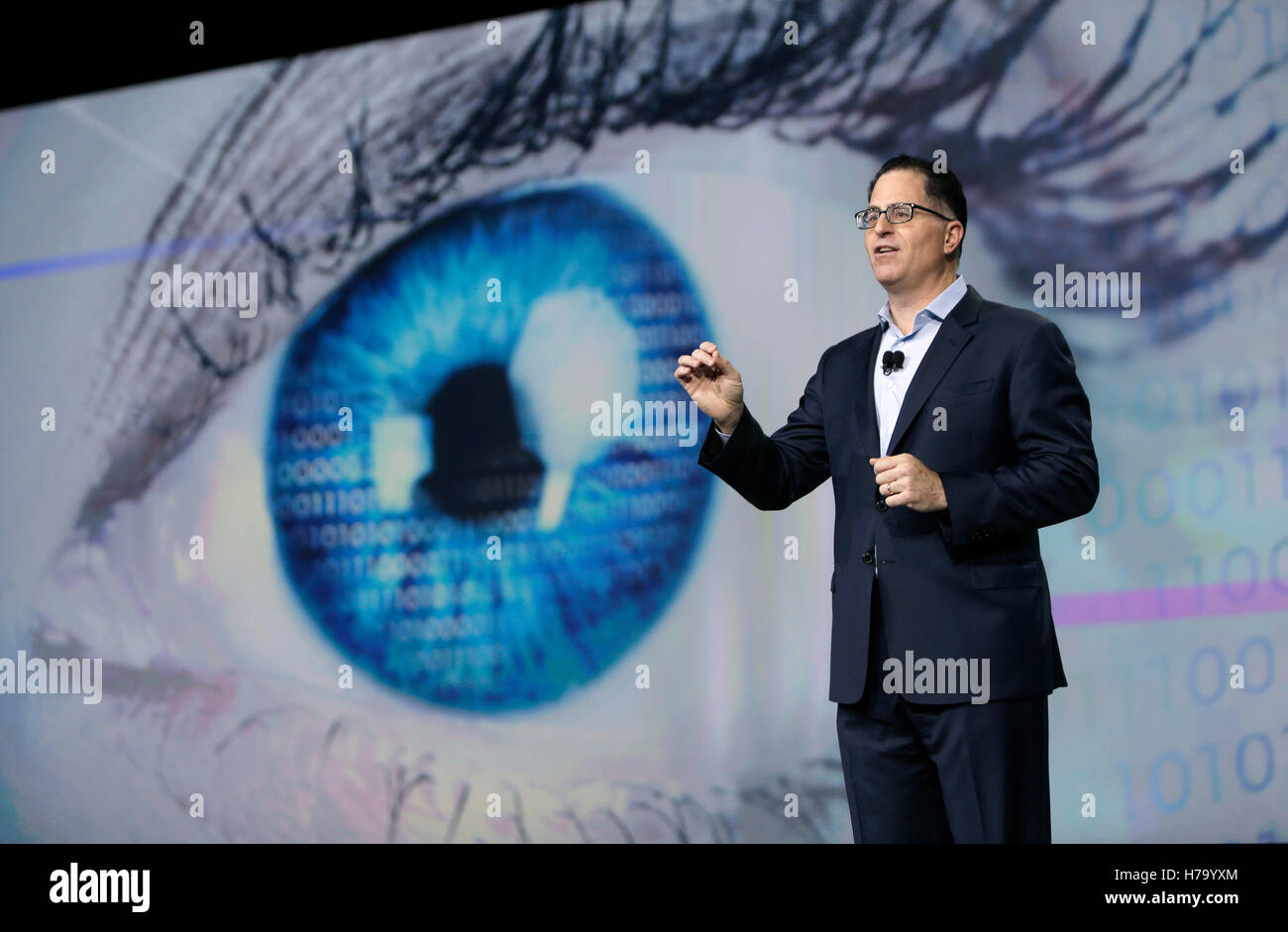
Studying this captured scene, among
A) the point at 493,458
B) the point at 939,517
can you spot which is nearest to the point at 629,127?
the point at 493,458

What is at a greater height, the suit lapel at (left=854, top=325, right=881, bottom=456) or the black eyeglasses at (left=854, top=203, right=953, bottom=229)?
the black eyeglasses at (left=854, top=203, right=953, bottom=229)

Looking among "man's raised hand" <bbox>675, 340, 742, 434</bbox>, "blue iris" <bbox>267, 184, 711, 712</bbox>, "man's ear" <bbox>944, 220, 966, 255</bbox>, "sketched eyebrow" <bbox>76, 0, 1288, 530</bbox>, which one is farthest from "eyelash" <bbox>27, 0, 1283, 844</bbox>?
"man's raised hand" <bbox>675, 340, 742, 434</bbox>

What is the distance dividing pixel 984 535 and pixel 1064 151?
5.94ft

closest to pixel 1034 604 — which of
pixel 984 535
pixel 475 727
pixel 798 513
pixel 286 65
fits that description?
pixel 984 535

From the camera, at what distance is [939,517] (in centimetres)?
219

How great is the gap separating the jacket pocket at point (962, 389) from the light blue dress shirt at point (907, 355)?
7cm

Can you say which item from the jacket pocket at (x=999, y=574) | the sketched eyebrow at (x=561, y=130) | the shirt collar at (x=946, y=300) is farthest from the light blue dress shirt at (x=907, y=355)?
the sketched eyebrow at (x=561, y=130)

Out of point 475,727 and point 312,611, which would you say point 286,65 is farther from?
point 475,727

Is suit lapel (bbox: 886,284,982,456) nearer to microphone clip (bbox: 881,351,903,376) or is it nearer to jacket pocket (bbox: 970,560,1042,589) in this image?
microphone clip (bbox: 881,351,903,376)

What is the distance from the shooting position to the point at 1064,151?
353 centimetres

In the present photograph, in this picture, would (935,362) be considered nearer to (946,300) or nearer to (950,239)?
(946,300)

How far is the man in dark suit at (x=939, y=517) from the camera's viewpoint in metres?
2.14

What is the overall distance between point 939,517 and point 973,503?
0.25ft

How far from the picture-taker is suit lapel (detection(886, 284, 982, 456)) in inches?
89.0
